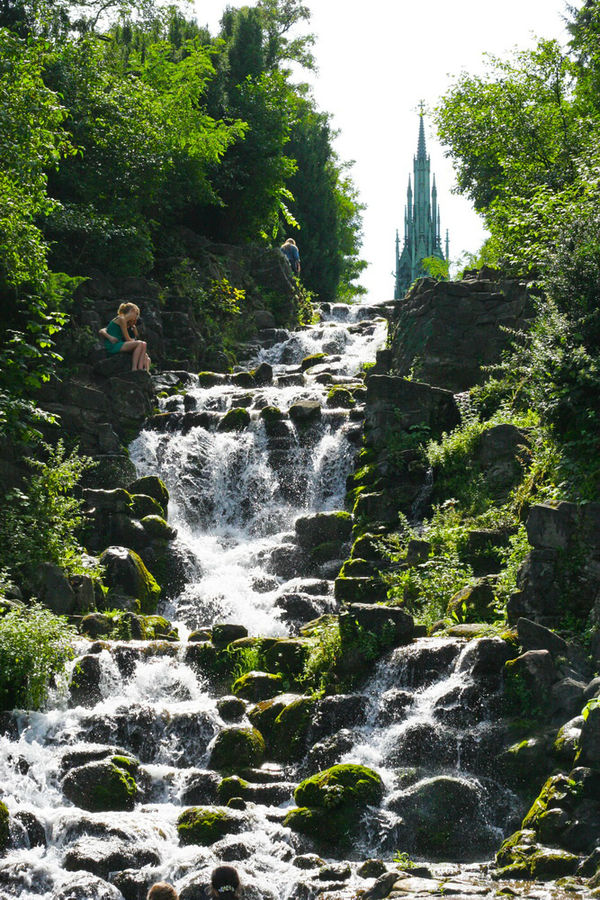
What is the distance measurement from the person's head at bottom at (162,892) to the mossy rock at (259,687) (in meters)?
4.06

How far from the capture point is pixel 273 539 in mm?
16922

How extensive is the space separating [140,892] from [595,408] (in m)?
7.50

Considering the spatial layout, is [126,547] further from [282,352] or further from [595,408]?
[282,352]

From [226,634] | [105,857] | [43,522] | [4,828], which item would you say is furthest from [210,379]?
[105,857]

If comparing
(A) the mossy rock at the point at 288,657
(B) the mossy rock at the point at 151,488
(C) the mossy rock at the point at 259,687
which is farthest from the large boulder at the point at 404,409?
(C) the mossy rock at the point at 259,687

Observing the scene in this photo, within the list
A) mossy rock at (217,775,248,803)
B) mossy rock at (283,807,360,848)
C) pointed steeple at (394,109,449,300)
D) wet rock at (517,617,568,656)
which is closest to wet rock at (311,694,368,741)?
mossy rock at (217,775,248,803)

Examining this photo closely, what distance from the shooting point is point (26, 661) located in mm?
10930

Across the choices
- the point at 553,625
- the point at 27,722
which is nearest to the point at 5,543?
the point at 27,722

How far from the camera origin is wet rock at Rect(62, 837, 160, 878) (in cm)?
843

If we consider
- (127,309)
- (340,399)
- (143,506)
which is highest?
(127,309)

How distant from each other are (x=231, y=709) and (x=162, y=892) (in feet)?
12.1

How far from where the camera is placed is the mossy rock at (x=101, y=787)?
375 inches

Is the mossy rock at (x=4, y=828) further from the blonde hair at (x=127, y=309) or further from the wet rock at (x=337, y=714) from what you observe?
the blonde hair at (x=127, y=309)

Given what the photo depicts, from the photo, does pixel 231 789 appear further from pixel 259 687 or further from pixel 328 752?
pixel 259 687
